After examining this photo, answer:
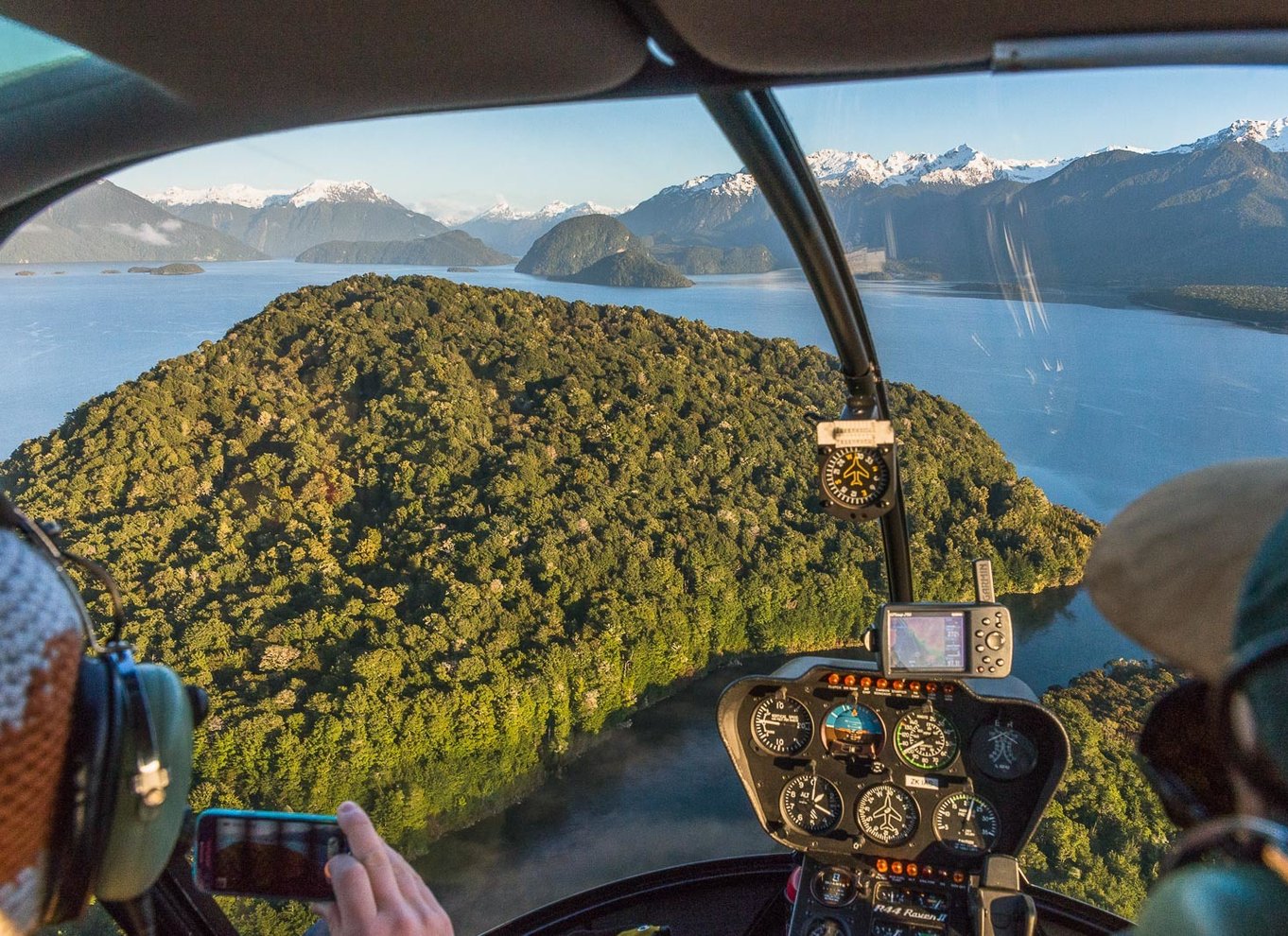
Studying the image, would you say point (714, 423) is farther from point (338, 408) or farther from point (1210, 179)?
point (1210, 179)

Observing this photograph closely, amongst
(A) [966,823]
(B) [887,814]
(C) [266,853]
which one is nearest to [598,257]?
(B) [887,814]

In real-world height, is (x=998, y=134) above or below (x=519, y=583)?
above

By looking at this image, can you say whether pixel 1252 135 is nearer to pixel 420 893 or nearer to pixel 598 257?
pixel 420 893

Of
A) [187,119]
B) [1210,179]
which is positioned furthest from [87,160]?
[1210,179]

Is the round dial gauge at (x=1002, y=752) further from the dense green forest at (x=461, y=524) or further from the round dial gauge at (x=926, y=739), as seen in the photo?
the dense green forest at (x=461, y=524)

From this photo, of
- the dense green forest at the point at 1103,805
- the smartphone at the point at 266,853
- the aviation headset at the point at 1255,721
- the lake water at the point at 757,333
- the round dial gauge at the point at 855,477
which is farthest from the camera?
the dense green forest at the point at 1103,805

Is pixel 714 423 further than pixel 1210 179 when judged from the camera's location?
Yes

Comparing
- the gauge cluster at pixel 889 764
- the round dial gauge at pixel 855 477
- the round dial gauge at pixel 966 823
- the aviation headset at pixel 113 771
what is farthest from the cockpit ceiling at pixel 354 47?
the round dial gauge at pixel 966 823

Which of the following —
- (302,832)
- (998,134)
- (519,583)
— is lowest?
(519,583)
